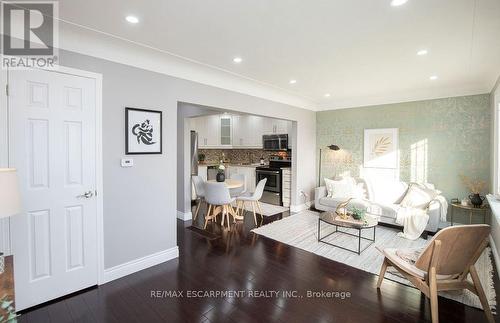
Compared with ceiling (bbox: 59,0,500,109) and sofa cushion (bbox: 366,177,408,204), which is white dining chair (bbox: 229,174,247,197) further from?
sofa cushion (bbox: 366,177,408,204)

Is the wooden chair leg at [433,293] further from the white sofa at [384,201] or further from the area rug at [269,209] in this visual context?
the area rug at [269,209]

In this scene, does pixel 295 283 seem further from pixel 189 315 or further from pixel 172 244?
pixel 172 244

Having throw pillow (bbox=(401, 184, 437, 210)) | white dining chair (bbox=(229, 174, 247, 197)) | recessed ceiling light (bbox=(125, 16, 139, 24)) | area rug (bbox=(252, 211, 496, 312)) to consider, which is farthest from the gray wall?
throw pillow (bbox=(401, 184, 437, 210))

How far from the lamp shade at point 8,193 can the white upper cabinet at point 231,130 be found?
5.60m

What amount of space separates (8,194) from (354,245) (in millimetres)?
3985

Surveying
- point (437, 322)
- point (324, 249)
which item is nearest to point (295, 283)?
point (324, 249)

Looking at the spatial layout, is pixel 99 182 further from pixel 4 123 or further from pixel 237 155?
pixel 237 155

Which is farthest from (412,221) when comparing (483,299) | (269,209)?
(269,209)

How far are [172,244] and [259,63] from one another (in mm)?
2739

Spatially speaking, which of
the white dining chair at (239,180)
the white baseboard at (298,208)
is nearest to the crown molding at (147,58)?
the white dining chair at (239,180)

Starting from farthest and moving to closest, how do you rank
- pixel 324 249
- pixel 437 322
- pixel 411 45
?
pixel 324 249
pixel 411 45
pixel 437 322

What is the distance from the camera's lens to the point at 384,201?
477 centimetres

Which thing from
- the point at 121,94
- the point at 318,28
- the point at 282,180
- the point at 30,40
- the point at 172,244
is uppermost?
the point at 318,28

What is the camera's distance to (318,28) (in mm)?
2240
